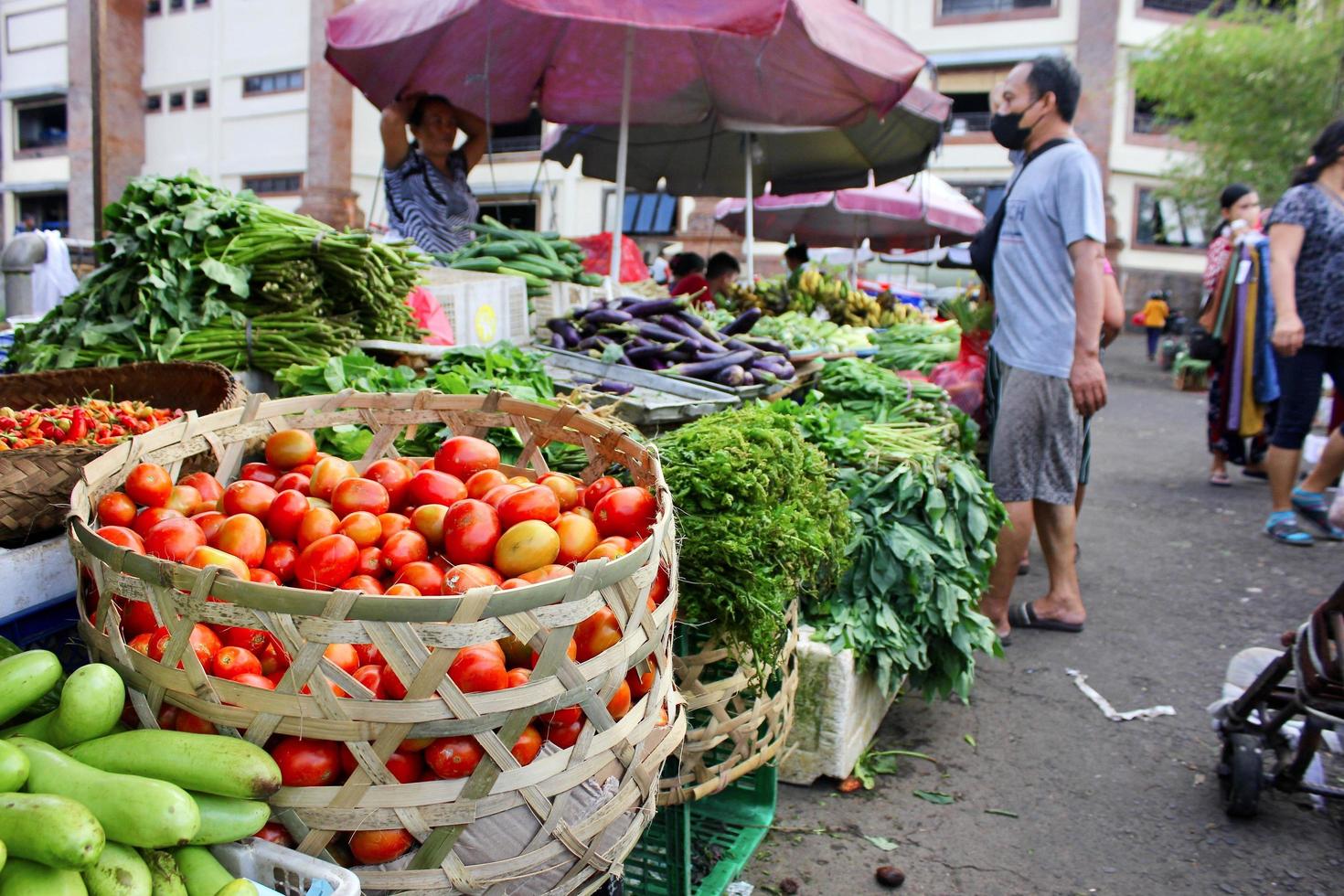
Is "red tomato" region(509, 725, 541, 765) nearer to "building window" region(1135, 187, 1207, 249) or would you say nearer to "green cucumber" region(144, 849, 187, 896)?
"green cucumber" region(144, 849, 187, 896)

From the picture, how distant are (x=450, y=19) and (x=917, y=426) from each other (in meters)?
3.42

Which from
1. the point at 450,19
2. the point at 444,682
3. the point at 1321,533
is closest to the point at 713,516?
the point at 444,682

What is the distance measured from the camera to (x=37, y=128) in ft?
114

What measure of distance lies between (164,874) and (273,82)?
31181 millimetres

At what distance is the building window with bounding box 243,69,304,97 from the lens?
27.2 meters

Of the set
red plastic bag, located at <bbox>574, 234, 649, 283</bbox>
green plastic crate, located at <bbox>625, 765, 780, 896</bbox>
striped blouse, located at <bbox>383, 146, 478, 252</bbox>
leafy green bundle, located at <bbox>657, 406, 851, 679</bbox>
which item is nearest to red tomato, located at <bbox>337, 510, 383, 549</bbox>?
leafy green bundle, located at <bbox>657, 406, 851, 679</bbox>

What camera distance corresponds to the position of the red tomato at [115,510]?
175cm

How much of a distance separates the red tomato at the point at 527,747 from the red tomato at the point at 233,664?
1.38 feet

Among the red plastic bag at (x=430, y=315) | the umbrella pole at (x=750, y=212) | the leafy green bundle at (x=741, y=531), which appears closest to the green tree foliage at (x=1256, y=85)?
the umbrella pole at (x=750, y=212)

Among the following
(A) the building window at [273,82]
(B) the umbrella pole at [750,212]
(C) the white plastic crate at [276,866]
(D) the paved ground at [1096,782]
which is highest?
(A) the building window at [273,82]

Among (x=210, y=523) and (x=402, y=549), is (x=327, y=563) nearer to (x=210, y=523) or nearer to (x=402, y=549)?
(x=402, y=549)

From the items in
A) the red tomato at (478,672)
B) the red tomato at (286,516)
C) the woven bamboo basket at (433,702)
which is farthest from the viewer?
the red tomato at (286,516)

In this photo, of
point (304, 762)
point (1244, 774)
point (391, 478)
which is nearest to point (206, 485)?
point (391, 478)

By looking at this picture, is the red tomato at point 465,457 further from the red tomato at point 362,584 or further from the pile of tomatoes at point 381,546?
the red tomato at point 362,584
